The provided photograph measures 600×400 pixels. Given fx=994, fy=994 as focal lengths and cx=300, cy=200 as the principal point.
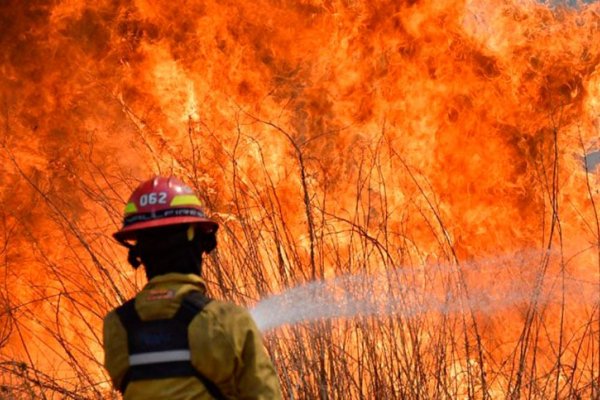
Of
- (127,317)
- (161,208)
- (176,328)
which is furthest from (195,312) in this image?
(161,208)

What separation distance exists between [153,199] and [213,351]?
574 millimetres

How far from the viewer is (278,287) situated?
20.0ft

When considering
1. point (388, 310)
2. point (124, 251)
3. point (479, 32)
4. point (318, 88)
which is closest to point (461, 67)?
point (479, 32)

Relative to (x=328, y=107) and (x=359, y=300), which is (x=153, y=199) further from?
(x=328, y=107)

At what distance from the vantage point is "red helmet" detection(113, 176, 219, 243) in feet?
11.0

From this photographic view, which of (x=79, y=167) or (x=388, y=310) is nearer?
(x=388, y=310)

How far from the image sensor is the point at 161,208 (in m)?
3.36

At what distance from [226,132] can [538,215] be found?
3428 millimetres

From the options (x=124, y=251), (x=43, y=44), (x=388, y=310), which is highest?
(x=43, y=44)

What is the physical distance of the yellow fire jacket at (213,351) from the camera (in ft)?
10.4

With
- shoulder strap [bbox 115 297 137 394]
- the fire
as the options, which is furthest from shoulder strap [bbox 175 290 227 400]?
the fire

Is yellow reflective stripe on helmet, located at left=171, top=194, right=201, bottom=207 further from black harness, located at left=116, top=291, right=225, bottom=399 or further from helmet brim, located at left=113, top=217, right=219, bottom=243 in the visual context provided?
black harness, located at left=116, top=291, right=225, bottom=399

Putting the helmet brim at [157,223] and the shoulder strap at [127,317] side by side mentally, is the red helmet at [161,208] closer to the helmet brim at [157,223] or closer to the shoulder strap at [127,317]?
the helmet brim at [157,223]

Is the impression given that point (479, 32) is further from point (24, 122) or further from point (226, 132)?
point (24, 122)
